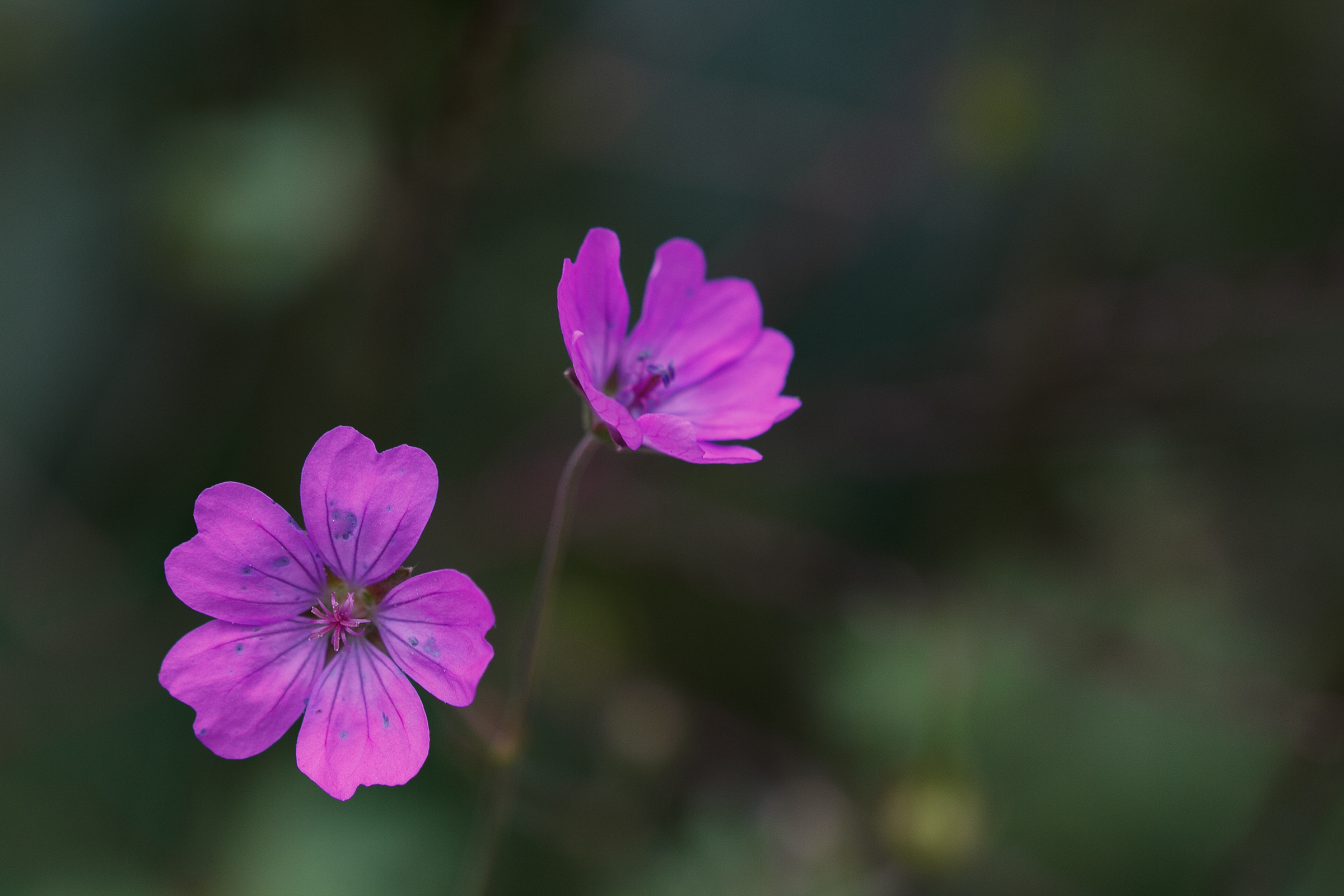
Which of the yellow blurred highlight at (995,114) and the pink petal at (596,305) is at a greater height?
the yellow blurred highlight at (995,114)

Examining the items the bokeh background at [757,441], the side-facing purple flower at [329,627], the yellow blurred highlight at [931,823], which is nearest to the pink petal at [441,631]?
the side-facing purple flower at [329,627]

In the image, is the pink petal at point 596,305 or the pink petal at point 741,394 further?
the pink petal at point 741,394

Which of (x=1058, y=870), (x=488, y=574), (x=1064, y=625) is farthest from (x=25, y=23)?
(x=1058, y=870)

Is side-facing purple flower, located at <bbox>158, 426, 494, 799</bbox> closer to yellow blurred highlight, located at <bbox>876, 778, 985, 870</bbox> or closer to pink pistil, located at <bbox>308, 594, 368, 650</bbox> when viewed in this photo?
pink pistil, located at <bbox>308, 594, 368, 650</bbox>

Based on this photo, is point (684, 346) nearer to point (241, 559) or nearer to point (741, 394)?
point (741, 394)

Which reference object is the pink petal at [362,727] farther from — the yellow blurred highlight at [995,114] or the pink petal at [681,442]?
the yellow blurred highlight at [995,114]

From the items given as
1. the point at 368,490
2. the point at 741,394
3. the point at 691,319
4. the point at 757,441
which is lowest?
the point at 368,490

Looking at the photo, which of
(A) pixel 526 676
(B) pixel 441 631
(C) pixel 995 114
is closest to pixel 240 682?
(B) pixel 441 631
